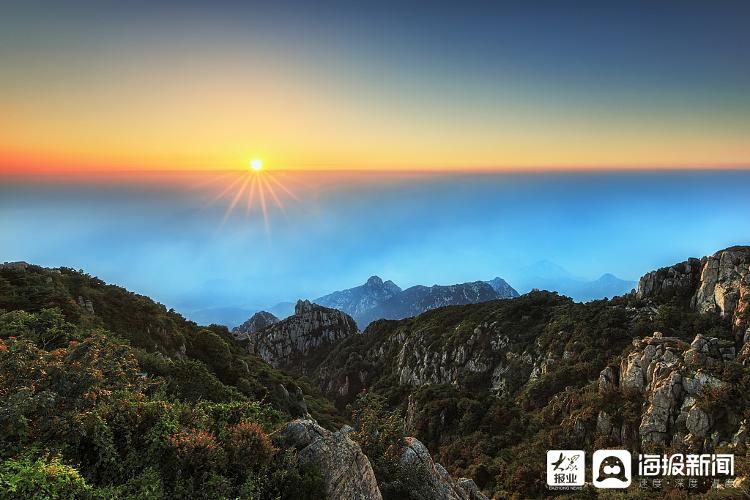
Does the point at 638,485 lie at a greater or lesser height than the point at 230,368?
lesser

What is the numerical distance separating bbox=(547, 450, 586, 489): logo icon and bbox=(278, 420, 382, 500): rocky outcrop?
17692 millimetres

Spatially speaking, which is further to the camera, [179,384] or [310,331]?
[310,331]

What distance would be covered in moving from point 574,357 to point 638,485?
27.4m

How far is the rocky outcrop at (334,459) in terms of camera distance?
1327 cm

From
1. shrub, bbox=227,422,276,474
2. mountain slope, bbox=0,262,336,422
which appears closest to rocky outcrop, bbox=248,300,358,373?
mountain slope, bbox=0,262,336,422

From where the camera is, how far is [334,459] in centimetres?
1391

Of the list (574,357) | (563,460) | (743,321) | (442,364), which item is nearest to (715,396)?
(563,460)

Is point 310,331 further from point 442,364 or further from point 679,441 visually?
point 679,441

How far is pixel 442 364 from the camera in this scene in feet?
230

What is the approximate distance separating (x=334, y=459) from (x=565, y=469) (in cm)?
2067

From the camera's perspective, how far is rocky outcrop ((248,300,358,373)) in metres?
116

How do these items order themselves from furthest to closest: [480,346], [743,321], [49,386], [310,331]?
[310,331] < [480,346] < [743,321] < [49,386]

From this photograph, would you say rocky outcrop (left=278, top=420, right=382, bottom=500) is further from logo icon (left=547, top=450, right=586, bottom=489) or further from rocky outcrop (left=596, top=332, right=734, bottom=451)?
rocky outcrop (left=596, top=332, right=734, bottom=451)

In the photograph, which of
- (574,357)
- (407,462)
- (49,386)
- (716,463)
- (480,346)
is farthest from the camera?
(480,346)
